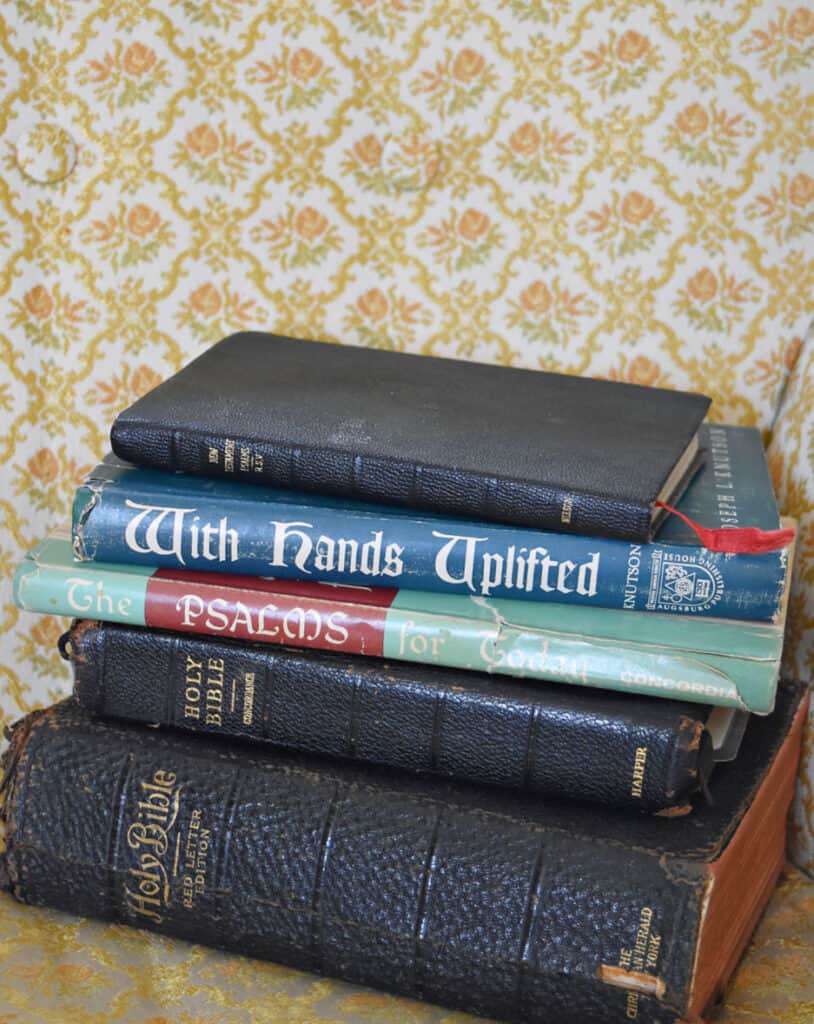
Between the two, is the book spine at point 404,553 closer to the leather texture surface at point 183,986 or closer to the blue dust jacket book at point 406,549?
the blue dust jacket book at point 406,549

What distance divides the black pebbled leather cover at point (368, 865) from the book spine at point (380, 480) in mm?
197

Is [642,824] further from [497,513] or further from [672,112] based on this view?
[672,112]

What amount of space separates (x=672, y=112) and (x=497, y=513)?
492 mm

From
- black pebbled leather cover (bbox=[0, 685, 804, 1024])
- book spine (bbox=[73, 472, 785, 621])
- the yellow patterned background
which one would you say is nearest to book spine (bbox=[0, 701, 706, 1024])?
black pebbled leather cover (bbox=[0, 685, 804, 1024])

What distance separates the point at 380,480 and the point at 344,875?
278 mm

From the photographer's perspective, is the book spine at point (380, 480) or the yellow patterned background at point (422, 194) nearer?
the book spine at point (380, 480)

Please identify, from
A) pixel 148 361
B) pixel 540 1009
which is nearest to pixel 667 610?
pixel 540 1009

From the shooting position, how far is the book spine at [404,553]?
3.06ft

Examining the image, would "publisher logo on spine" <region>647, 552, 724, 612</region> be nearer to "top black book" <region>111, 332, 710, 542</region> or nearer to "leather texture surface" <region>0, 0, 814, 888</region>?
"top black book" <region>111, 332, 710, 542</region>

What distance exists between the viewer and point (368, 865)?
92cm

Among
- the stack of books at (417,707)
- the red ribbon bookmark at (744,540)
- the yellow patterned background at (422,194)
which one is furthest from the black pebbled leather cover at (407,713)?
the yellow patterned background at (422,194)

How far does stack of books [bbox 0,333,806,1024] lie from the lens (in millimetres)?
894

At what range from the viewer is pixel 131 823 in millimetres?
974

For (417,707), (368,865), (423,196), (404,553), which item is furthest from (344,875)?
(423,196)
